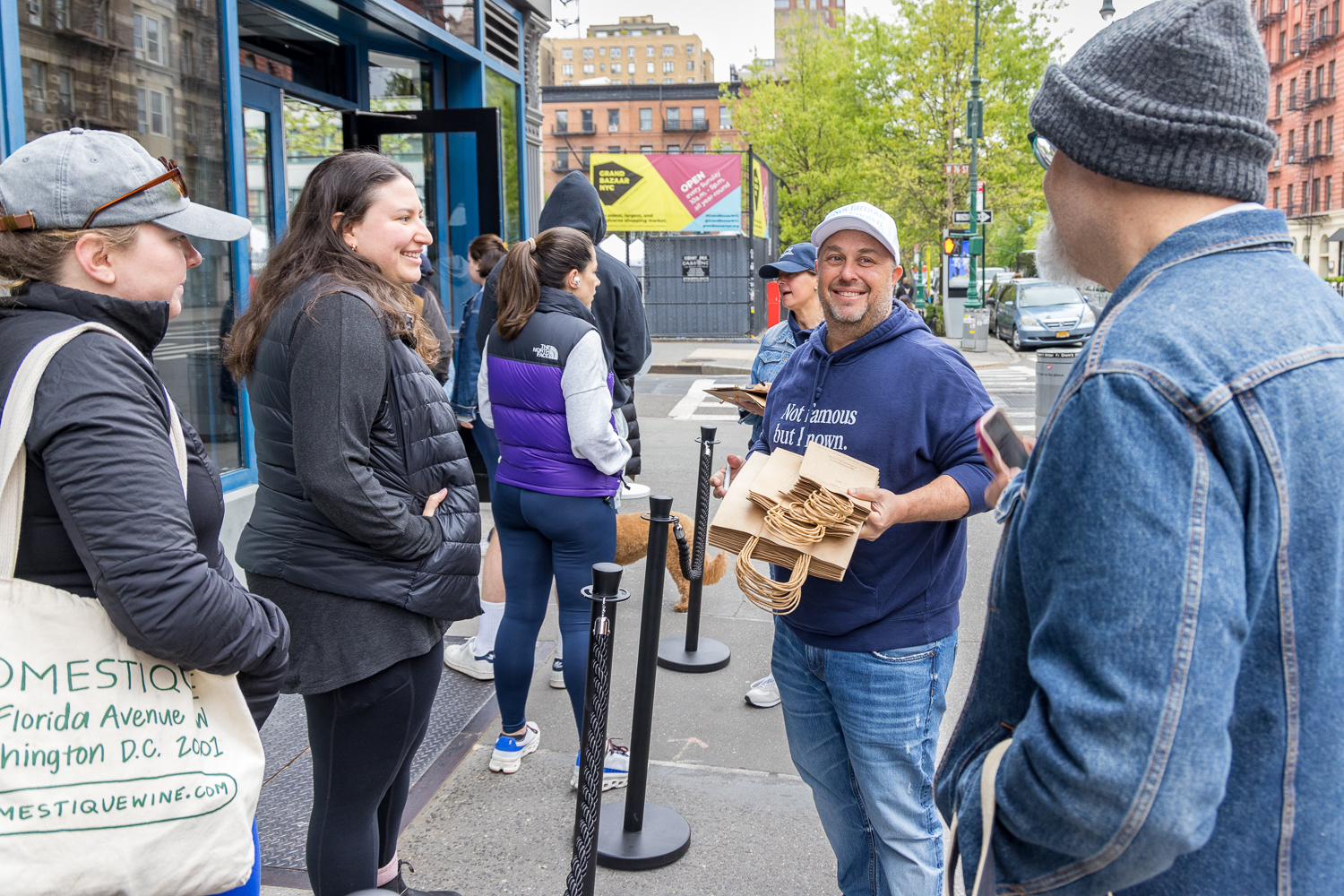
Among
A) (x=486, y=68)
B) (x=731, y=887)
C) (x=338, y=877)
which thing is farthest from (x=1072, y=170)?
(x=486, y=68)

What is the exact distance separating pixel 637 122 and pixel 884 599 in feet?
297

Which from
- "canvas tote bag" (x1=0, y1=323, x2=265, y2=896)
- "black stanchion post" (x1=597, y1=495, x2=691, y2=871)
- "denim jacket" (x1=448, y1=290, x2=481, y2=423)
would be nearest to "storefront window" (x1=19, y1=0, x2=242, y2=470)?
"denim jacket" (x1=448, y1=290, x2=481, y2=423)

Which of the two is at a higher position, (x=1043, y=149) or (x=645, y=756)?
(x=1043, y=149)

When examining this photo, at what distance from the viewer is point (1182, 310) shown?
118cm

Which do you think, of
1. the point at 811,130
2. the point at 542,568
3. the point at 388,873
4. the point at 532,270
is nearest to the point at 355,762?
the point at 388,873

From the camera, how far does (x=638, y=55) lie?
5098 inches

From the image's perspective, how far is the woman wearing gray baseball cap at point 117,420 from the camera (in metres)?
1.61

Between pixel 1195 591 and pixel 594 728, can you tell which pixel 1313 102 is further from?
pixel 1195 591

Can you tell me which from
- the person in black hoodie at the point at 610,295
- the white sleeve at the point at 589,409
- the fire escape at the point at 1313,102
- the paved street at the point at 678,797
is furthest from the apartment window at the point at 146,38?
the fire escape at the point at 1313,102

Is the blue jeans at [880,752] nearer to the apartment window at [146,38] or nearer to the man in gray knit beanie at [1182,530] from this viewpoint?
the man in gray knit beanie at [1182,530]

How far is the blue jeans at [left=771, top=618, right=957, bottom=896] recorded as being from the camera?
2.50m

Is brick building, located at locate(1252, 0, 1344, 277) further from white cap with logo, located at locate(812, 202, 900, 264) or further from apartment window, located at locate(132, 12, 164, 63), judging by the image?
white cap with logo, located at locate(812, 202, 900, 264)

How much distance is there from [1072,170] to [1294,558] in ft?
1.83

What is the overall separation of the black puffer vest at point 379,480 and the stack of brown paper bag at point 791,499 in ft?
2.31
